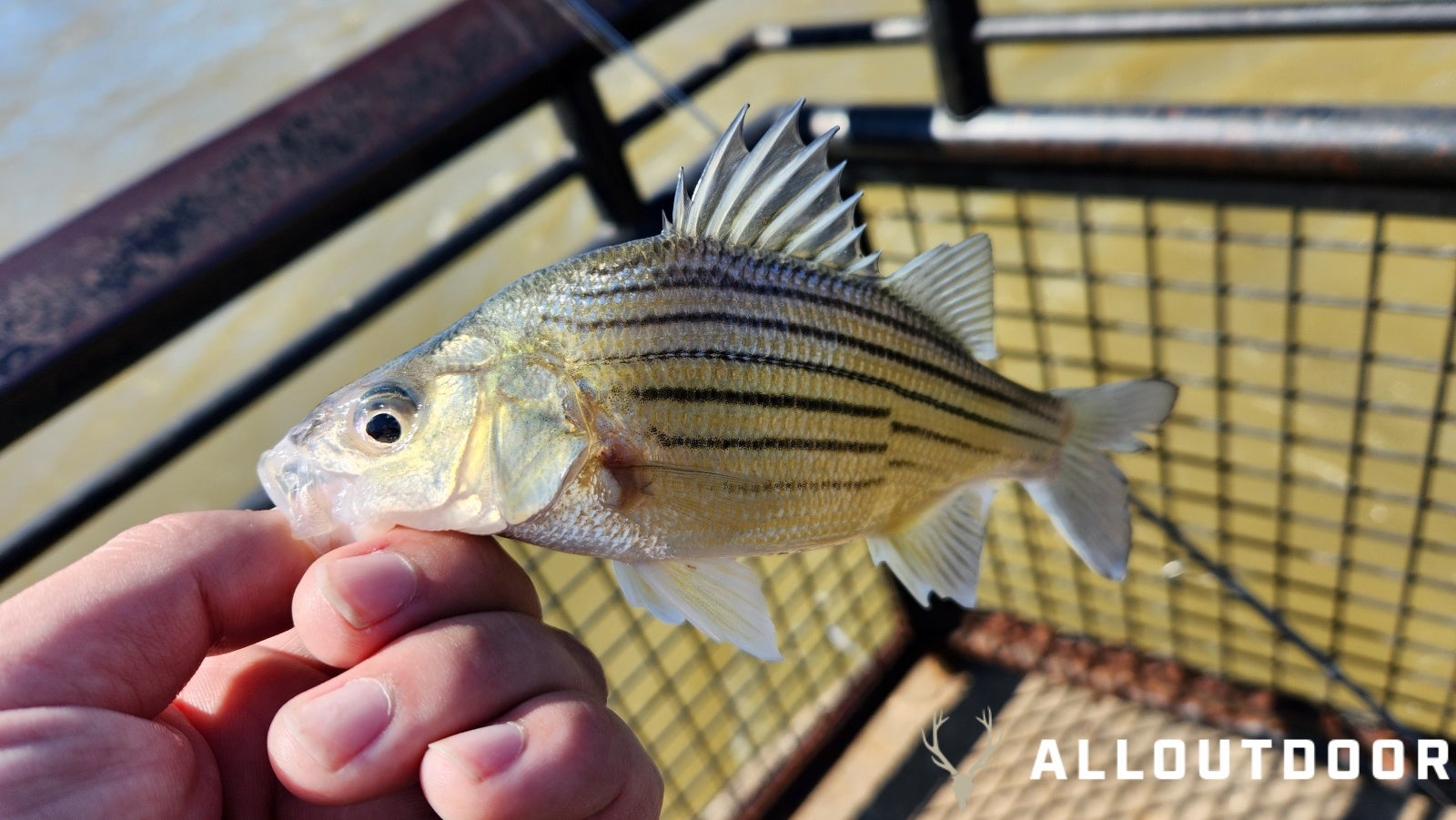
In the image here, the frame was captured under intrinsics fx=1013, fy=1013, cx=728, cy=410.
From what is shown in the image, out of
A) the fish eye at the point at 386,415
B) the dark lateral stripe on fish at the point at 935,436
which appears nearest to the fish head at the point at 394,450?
the fish eye at the point at 386,415

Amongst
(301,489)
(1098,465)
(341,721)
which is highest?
(301,489)

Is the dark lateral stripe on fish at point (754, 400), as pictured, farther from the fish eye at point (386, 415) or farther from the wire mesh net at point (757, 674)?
the wire mesh net at point (757, 674)

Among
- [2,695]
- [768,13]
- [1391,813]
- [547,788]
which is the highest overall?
[2,695]

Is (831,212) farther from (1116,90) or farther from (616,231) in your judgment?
(1116,90)

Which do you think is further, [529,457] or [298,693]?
[298,693]

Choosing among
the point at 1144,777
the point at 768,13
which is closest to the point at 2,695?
the point at 1144,777

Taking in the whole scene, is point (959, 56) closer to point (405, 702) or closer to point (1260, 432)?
point (1260, 432)

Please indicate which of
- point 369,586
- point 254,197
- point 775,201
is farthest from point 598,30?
point 369,586
